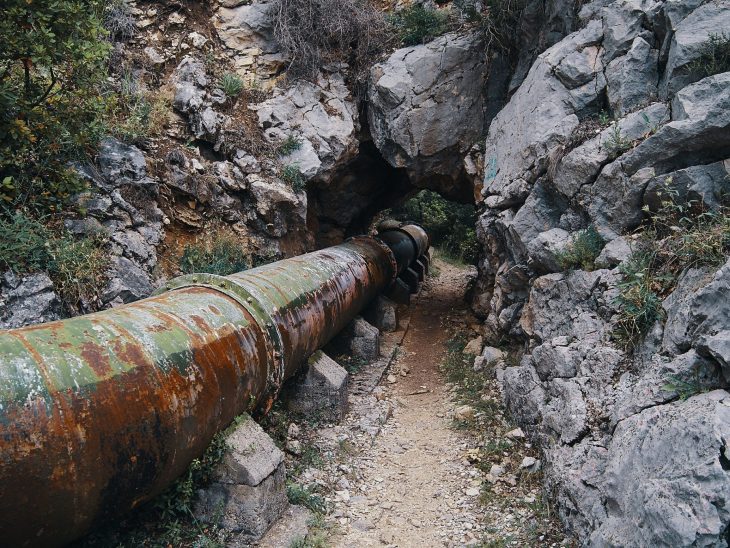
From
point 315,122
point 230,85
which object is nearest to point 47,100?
point 230,85

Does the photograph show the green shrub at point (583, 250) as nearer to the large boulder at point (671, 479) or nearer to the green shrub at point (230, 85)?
the large boulder at point (671, 479)

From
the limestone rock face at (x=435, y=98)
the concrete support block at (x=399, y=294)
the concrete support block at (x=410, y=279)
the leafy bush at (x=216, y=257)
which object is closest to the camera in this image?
the leafy bush at (x=216, y=257)

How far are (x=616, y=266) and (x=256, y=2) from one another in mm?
8090

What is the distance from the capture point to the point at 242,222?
25.2 ft

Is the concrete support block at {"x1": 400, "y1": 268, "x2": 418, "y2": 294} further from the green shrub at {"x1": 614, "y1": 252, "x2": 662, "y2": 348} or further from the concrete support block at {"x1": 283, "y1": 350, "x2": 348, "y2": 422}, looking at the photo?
the green shrub at {"x1": 614, "y1": 252, "x2": 662, "y2": 348}

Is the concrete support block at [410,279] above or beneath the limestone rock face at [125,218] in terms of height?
beneath

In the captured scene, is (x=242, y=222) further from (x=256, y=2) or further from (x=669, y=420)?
(x=669, y=420)

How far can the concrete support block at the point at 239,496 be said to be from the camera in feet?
12.6

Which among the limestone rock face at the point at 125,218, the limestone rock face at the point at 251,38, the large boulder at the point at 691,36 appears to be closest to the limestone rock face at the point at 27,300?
the limestone rock face at the point at 125,218

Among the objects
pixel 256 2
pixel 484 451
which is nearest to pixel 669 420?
pixel 484 451

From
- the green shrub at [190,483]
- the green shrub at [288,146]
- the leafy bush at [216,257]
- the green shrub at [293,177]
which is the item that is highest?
the green shrub at [288,146]

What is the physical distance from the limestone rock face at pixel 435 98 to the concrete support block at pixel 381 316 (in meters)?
2.82

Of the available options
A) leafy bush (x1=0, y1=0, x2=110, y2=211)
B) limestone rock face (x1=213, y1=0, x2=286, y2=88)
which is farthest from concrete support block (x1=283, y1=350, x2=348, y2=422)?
limestone rock face (x1=213, y1=0, x2=286, y2=88)

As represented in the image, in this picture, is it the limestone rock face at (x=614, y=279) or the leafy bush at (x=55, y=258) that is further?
the leafy bush at (x=55, y=258)
